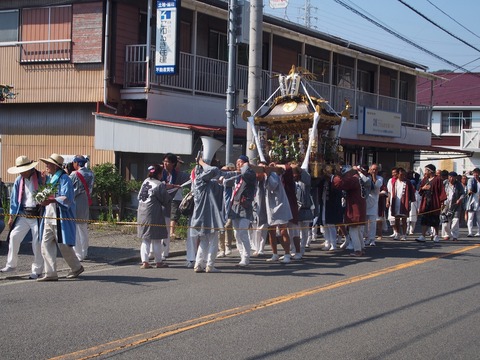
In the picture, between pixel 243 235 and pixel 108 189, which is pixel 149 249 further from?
pixel 108 189

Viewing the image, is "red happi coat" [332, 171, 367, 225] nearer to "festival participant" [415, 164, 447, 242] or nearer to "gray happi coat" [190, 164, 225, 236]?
"gray happi coat" [190, 164, 225, 236]

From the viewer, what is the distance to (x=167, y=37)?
733 inches

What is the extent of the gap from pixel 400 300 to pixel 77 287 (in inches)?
172

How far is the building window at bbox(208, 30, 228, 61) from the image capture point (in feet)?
75.5

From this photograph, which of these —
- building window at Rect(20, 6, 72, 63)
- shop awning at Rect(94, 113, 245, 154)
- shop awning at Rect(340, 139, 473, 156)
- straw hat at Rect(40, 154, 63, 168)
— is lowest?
straw hat at Rect(40, 154, 63, 168)

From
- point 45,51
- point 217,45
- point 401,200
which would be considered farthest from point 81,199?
point 217,45

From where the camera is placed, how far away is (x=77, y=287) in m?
9.56

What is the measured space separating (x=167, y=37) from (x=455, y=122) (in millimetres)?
30202

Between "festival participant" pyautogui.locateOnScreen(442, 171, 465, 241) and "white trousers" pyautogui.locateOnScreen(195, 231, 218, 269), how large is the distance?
7.91 metres

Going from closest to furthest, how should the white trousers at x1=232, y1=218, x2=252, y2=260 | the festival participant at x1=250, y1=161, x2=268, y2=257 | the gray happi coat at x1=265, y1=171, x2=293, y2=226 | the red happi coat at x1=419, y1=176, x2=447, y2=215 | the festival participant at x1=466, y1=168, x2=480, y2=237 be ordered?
the white trousers at x1=232, y1=218, x2=252, y2=260
the gray happi coat at x1=265, y1=171, x2=293, y2=226
the festival participant at x1=250, y1=161, x2=268, y2=257
the red happi coat at x1=419, y1=176, x2=447, y2=215
the festival participant at x1=466, y1=168, x2=480, y2=237

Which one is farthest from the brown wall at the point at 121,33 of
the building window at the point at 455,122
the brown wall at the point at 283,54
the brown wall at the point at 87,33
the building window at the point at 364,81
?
the building window at the point at 455,122

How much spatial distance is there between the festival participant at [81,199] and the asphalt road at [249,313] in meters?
0.86

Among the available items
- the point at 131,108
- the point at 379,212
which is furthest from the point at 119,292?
the point at 131,108

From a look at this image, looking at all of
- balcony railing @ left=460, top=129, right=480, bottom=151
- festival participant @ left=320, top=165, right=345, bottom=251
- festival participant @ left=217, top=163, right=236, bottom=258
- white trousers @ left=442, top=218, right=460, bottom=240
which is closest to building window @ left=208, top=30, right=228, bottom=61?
festival participant @ left=320, top=165, right=345, bottom=251
